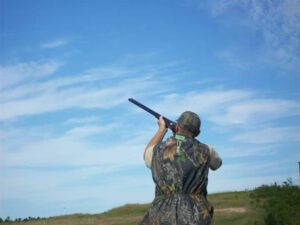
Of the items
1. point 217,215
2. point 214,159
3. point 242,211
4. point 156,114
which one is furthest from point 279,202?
point 214,159

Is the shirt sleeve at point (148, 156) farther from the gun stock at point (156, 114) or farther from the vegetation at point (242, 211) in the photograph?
the vegetation at point (242, 211)

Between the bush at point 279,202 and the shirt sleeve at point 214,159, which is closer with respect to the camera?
the shirt sleeve at point 214,159

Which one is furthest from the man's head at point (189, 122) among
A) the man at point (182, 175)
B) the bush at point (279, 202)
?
the bush at point (279, 202)

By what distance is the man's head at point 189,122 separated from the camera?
22.3 feet


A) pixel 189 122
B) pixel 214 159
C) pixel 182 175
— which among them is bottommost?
pixel 182 175

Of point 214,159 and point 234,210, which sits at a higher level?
point 234,210

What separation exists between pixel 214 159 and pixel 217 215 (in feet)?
58.3

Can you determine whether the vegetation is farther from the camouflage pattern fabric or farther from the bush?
the camouflage pattern fabric

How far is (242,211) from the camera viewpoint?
81.9 feet

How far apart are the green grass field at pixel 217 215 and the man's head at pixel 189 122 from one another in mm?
15725

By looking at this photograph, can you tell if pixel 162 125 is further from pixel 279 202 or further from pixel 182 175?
pixel 279 202

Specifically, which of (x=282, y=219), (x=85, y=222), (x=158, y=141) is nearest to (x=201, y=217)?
(x=158, y=141)

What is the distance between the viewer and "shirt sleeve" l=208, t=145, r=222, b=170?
673 cm

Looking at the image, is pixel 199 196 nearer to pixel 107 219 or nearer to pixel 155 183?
pixel 155 183
